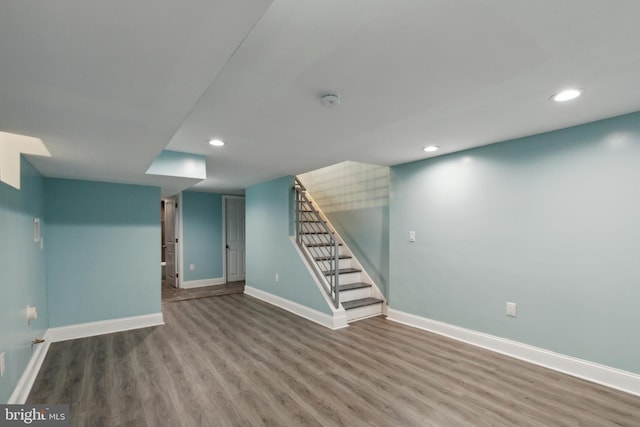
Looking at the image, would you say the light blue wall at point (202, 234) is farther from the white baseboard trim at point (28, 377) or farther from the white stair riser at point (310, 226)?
the white baseboard trim at point (28, 377)

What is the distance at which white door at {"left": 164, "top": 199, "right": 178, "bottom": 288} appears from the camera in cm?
677

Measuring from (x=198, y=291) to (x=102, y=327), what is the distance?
2.33 metres

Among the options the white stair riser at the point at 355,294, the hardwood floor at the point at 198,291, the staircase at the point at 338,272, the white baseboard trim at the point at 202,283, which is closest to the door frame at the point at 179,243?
the white baseboard trim at the point at 202,283

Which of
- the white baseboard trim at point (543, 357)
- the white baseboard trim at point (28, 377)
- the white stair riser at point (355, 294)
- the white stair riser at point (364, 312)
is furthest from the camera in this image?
the white stair riser at point (355, 294)

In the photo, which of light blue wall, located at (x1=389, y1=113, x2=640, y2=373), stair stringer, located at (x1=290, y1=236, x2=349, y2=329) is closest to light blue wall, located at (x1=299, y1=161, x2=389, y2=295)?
light blue wall, located at (x1=389, y1=113, x2=640, y2=373)

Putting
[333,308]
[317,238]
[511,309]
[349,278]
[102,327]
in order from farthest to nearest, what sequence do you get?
[317,238]
[349,278]
[333,308]
[102,327]
[511,309]

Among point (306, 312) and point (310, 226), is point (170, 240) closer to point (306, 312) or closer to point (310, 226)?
point (310, 226)

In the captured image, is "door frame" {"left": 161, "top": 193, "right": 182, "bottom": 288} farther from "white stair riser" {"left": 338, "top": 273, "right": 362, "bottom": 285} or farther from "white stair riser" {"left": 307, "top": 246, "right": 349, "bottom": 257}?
"white stair riser" {"left": 338, "top": 273, "right": 362, "bottom": 285}

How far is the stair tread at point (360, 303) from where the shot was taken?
4.16 meters

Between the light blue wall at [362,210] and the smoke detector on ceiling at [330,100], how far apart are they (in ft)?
8.40

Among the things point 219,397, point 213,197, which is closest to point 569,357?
point 219,397

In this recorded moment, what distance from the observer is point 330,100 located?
76.7 inches

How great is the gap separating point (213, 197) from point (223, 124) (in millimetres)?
4823

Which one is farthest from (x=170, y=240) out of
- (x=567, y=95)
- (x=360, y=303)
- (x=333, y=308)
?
(x=567, y=95)
